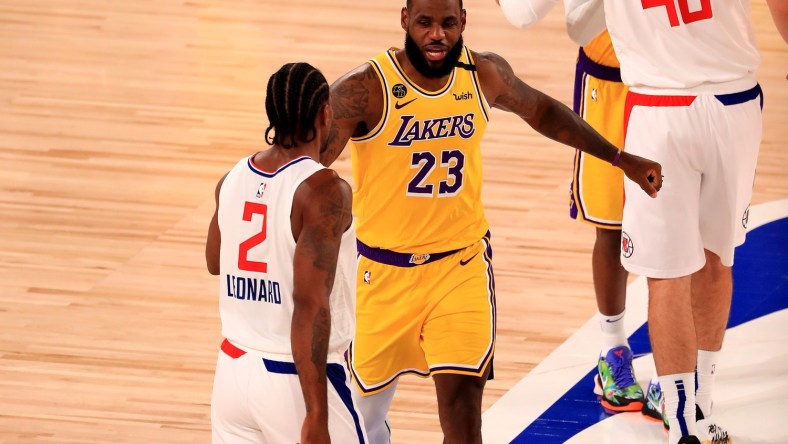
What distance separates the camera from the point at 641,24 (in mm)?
5172

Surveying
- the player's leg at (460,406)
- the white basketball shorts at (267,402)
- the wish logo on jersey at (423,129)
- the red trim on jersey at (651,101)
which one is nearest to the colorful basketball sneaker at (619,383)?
the red trim on jersey at (651,101)

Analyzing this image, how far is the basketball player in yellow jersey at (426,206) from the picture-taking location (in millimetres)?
4688

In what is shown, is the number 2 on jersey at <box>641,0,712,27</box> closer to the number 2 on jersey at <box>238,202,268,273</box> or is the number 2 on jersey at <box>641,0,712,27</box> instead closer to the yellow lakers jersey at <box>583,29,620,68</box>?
the yellow lakers jersey at <box>583,29,620,68</box>

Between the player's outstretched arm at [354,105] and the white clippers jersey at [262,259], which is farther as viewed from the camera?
Result: the player's outstretched arm at [354,105]

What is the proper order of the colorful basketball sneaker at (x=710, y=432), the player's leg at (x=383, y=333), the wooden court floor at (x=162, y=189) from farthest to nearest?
the wooden court floor at (x=162, y=189), the colorful basketball sneaker at (x=710, y=432), the player's leg at (x=383, y=333)

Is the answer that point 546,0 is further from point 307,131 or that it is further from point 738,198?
point 307,131

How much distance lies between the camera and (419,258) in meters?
4.88

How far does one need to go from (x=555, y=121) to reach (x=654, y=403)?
1.48m

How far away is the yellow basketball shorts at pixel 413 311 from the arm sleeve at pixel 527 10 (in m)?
1.18

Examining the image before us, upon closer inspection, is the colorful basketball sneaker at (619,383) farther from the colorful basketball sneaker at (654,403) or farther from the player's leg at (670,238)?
the player's leg at (670,238)

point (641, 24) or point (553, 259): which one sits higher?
point (641, 24)

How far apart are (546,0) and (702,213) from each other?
3.48ft

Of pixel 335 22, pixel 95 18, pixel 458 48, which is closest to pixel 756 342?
pixel 458 48

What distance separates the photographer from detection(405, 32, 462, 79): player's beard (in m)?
4.70
